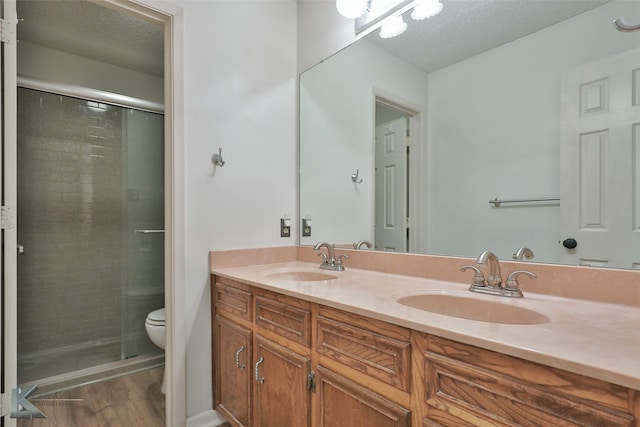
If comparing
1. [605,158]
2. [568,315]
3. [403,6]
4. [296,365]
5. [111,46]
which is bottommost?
[296,365]

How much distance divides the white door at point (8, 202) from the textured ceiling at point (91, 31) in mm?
678

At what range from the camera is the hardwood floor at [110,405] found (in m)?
1.74

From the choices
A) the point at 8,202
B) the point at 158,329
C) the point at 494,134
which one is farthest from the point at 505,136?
the point at 158,329

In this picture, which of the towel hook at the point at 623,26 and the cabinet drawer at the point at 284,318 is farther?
the cabinet drawer at the point at 284,318

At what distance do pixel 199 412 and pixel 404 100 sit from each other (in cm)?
191

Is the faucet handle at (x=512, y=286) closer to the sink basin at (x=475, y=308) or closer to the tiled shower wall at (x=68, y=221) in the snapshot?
the sink basin at (x=475, y=308)

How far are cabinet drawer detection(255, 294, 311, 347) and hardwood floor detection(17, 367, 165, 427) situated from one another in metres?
1.02

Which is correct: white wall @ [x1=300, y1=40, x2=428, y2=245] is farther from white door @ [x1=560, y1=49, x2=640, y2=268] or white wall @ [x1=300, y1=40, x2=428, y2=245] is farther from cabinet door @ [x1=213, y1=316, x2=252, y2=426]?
cabinet door @ [x1=213, y1=316, x2=252, y2=426]

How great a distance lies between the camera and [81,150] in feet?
8.31

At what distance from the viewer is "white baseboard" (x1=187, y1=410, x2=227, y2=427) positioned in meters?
1.64

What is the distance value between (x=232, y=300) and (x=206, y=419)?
68 cm

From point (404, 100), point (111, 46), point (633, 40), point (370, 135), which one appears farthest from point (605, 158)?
point (111, 46)

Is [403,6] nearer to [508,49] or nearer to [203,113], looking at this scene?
→ [508,49]

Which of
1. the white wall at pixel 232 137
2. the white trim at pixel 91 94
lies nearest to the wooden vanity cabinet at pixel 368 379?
the white wall at pixel 232 137
